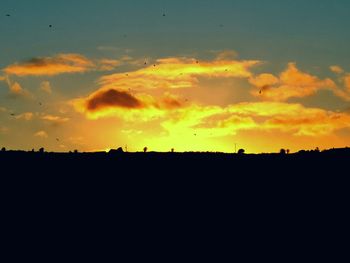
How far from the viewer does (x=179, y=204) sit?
22.0m

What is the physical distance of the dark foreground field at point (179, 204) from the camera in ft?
68.5

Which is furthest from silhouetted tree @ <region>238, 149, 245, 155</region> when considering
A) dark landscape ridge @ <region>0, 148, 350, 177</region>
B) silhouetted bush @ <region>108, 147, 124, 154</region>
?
silhouetted bush @ <region>108, 147, 124, 154</region>

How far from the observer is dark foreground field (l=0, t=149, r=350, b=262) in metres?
20.9

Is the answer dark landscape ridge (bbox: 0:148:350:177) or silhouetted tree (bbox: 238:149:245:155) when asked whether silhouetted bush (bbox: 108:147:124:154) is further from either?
silhouetted tree (bbox: 238:149:245:155)

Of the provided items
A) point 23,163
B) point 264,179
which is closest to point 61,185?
point 23,163

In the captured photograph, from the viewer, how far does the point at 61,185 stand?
22797mm

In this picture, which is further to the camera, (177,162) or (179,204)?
(177,162)

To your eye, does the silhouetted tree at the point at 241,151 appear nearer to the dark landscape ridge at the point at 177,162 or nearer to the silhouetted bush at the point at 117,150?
the dark landscape ridge at the point at 177,162

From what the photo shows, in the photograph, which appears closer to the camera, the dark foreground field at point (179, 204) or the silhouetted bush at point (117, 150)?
the dark foreground field at point (179, 204)

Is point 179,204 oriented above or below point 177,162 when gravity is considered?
below

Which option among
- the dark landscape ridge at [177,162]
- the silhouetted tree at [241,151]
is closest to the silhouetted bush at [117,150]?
the dark landscape ridge at [177,162]

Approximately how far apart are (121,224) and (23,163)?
14.7 ft

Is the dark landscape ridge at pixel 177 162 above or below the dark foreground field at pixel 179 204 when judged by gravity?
above

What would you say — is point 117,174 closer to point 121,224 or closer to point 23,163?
point 121,224
